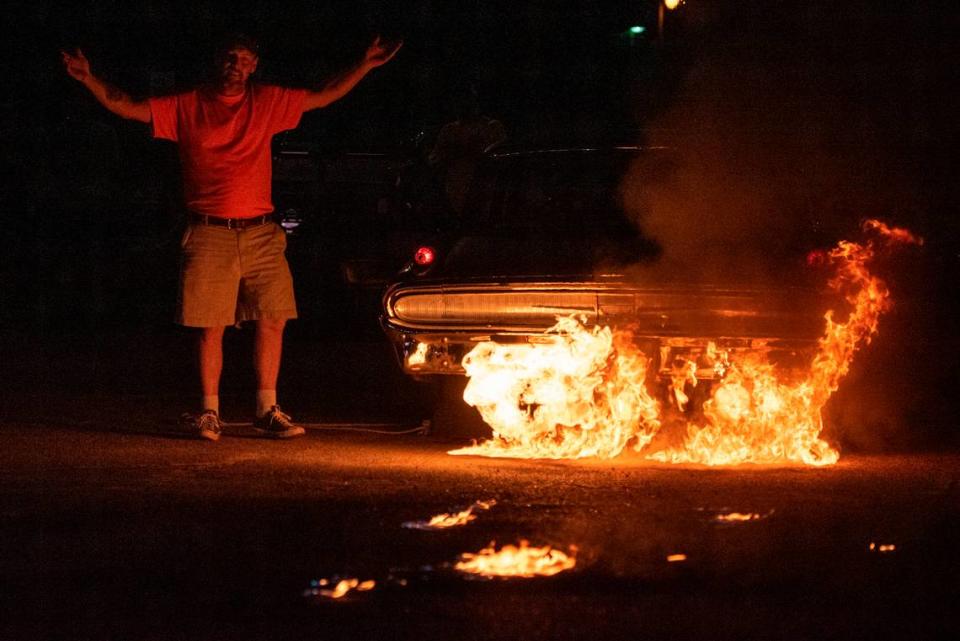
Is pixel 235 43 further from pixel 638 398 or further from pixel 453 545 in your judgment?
pixel 453 545

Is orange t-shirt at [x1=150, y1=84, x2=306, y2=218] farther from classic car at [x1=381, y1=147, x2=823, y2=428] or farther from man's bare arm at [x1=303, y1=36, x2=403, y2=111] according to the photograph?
classic car at [x1=381, y1=147, x2=823, y2=428]

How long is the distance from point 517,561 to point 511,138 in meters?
5.43

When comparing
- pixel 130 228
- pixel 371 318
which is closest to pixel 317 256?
pixel 371 318

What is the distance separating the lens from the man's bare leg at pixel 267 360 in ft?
29.8

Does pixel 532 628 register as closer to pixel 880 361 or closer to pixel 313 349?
pixel 880 361

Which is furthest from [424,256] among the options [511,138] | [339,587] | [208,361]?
[339,587]

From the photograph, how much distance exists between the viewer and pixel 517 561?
18.3 ft

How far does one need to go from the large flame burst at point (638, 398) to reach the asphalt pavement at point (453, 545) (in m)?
0.23

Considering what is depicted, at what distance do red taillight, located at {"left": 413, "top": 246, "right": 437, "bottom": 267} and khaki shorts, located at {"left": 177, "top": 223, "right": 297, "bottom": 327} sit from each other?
30.5 inches

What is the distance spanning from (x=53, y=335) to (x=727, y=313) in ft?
29.5

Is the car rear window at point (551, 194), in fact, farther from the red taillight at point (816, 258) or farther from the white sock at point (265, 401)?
the white sock at point (265, 401)

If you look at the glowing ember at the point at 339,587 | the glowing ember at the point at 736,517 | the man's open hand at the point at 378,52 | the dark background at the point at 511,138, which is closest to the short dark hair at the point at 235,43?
the man's open hand at the point at 378,52

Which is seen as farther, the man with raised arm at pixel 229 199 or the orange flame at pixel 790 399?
the man with raised arm at pixel 229 199

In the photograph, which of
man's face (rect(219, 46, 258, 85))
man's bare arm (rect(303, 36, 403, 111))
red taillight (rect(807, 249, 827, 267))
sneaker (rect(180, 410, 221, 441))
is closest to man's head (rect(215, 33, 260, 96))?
man's face (rect(219, 46, 258, 85))
